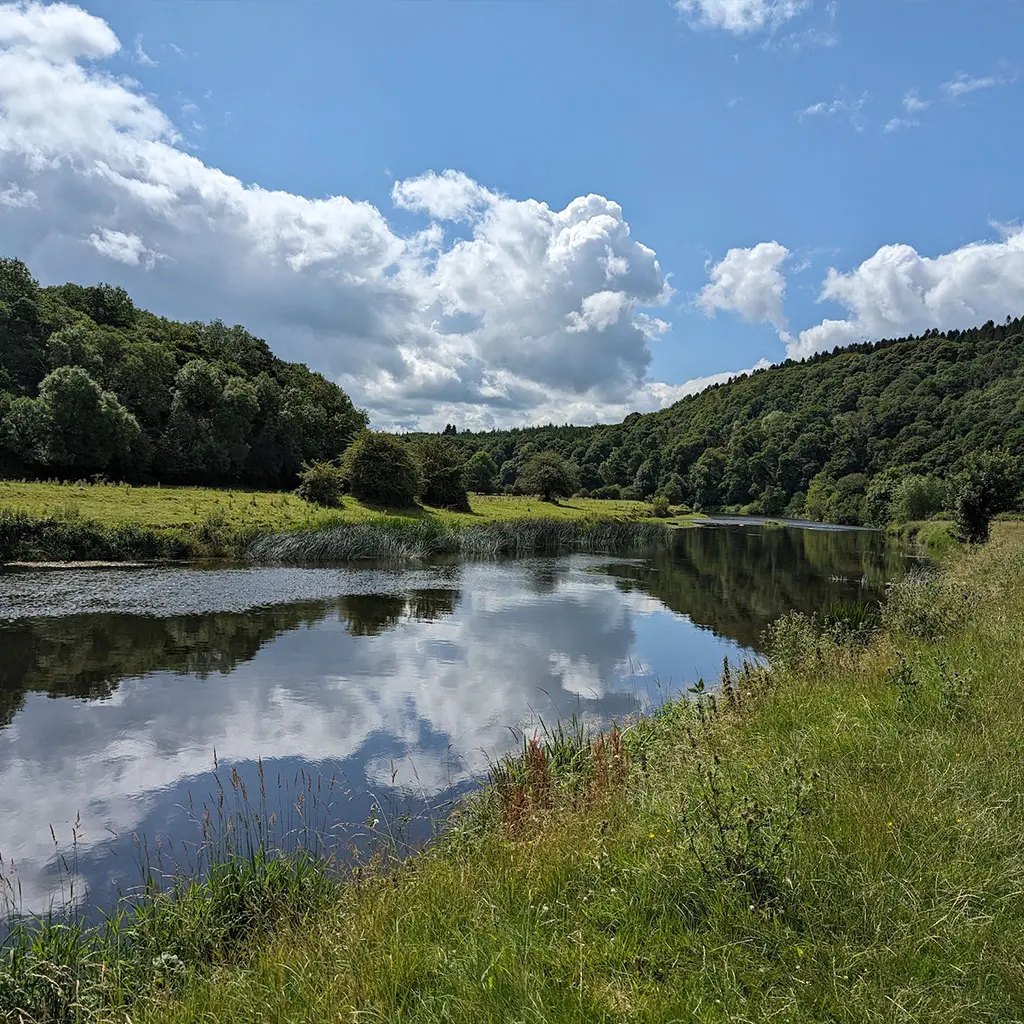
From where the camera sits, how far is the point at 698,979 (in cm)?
271

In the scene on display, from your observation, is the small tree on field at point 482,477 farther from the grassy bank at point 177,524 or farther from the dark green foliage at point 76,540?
the dark green foliage at point 76,540

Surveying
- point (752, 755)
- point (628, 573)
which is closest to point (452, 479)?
point (628, 573)

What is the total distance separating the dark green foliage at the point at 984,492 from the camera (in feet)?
96.2

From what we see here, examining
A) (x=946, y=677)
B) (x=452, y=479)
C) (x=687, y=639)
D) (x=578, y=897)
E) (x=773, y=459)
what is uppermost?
(x=773, y=459)

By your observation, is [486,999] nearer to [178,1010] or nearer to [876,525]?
[178,1010]

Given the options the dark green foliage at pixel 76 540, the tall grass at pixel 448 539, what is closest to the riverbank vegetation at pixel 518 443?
the tall grass at pixel 448 539

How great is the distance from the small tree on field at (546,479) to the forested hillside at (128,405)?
17915mm

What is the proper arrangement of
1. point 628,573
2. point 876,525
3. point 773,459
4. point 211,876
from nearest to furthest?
1. point 211,876
2. point 628,573
3. point 876,525
4. point 773,459

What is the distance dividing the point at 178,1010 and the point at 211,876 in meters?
1.91

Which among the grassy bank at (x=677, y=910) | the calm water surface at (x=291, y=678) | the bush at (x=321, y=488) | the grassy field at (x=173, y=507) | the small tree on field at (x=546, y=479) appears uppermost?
the small tree on field at (x=546, y=479)

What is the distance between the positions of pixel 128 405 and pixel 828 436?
95.0 meters

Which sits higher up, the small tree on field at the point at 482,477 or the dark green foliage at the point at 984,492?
the small tree on field at the point at 482,477

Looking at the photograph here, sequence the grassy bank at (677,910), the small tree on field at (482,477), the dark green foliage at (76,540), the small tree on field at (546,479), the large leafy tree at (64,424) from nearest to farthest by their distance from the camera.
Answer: the grassy bank at (677,910) < the dark green foliage at (76,540) < the large leafy tree at (64,424) < the small tree on field at (546,479) < the small tree on field at (482,477)

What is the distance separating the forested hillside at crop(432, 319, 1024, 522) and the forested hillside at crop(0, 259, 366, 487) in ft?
187
